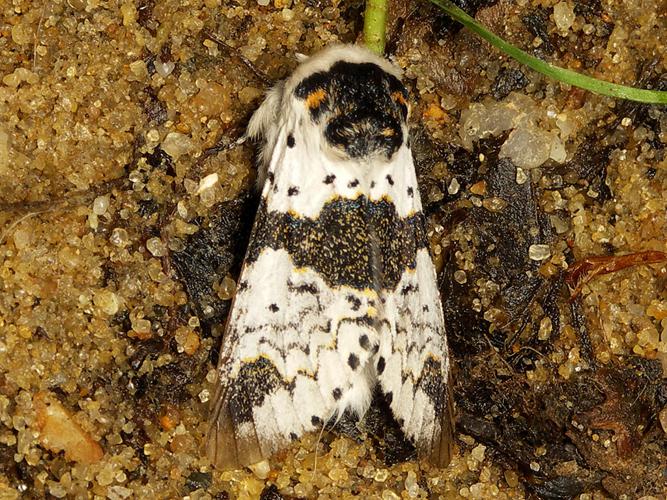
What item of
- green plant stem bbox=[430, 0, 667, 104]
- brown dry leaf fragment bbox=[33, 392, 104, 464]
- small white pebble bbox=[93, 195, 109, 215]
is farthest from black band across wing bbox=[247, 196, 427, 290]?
brown dry leaf fragment bbox=[33, 392, 104, 464]

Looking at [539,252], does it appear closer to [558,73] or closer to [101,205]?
[558,73]

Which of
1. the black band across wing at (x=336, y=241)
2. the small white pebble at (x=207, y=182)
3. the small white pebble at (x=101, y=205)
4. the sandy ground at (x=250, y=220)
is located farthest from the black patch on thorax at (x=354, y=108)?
the small white pebble at (x=101, y=205)

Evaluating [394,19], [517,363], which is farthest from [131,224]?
[517,363]

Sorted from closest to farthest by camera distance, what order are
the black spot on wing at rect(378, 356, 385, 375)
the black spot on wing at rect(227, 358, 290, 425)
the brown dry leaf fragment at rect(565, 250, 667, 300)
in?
the black spot on wing at rect(227, 358, 290, 425) → the black spot on wing at rect(378, 356, 385, 375) → the brown dry leaf fragment at rect(565, 250, 667, 300)

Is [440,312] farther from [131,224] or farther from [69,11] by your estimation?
[69,11]

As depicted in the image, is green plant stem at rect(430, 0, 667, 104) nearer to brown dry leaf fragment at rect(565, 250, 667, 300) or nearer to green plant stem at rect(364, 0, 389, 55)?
green plant stem at rect(364, 0, 389, 55)

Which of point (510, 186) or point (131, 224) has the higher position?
point (510, 186)
